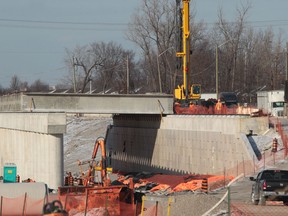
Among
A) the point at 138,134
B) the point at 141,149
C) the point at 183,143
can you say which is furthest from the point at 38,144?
the point at 138,134

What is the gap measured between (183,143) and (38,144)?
11688mm

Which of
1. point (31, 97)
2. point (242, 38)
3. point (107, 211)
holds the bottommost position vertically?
point (107, 211)

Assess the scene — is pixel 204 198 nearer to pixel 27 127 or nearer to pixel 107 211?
pixel 107 211

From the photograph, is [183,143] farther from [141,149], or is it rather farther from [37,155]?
[37,155]

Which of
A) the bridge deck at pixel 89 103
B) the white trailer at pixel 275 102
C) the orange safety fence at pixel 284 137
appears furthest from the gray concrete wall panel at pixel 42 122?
the white trailer at pixel 275 102

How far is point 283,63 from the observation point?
129875 mm

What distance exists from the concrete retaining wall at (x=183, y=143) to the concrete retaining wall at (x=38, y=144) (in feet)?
34.1

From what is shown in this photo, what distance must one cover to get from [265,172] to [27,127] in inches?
962

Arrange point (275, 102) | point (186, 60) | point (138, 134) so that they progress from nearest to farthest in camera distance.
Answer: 1. point (186, 60)
2. point (138, 134)
3. point (275, 102)

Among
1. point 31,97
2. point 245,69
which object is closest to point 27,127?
point 31,97

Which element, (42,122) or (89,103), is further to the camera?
(89,103)

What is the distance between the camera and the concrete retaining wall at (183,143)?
154 feet

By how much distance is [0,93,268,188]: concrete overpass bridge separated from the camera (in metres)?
46.0

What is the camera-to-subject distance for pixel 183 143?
182 ft
